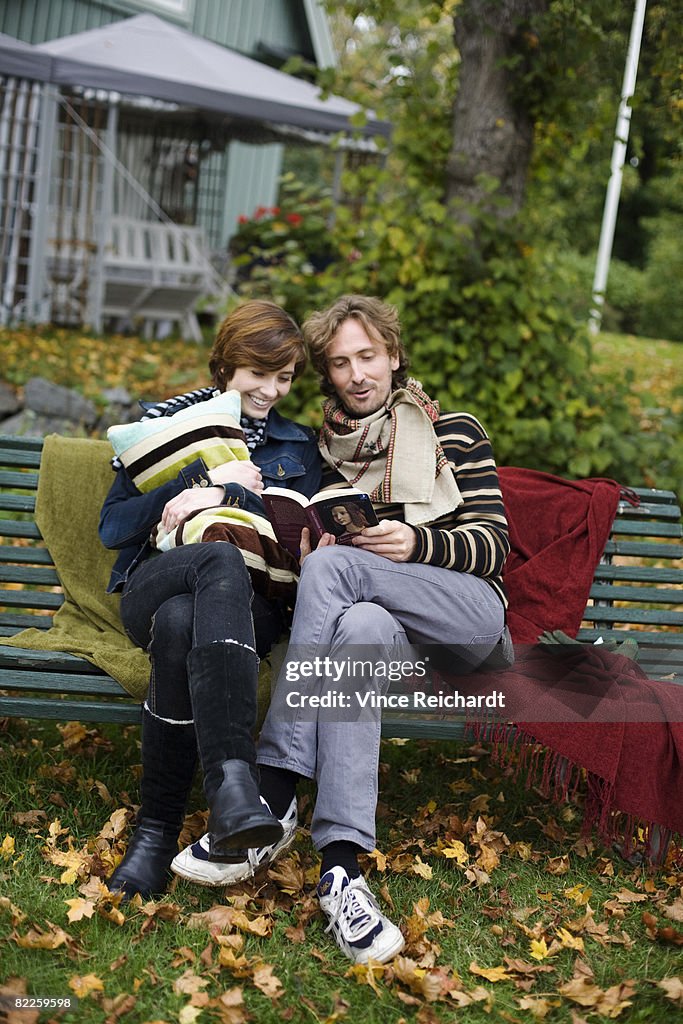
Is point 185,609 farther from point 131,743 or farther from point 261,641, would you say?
point 131,743

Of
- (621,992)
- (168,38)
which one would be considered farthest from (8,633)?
(168,38)

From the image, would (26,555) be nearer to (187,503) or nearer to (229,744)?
(187,503)

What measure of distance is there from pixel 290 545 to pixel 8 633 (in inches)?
38.0

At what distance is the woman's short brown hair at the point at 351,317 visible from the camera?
3.37 m

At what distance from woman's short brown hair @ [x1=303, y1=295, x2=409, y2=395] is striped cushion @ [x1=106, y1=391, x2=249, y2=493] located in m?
0.38

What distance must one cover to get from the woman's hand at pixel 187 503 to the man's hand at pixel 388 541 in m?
0.42

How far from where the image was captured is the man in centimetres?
268

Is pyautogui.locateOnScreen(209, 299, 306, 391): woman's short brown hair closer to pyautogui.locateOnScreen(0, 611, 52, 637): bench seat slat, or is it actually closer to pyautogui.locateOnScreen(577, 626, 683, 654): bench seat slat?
pyautogui.locateOnScreen(0, 611, 52, 637): bench seat slat

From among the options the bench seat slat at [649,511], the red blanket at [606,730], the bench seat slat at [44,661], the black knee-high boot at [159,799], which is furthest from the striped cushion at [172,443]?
the bench seat slat at [649,511]

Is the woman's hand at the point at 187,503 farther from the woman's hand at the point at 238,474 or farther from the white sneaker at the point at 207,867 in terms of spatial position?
the white sneaker at the point at 207,867

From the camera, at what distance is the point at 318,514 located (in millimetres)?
2992

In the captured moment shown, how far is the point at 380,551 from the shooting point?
304 centimetres

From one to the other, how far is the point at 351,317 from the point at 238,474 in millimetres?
640

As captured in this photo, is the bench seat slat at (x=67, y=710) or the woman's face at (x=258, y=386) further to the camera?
the woman's face at (x=258, y=386)
